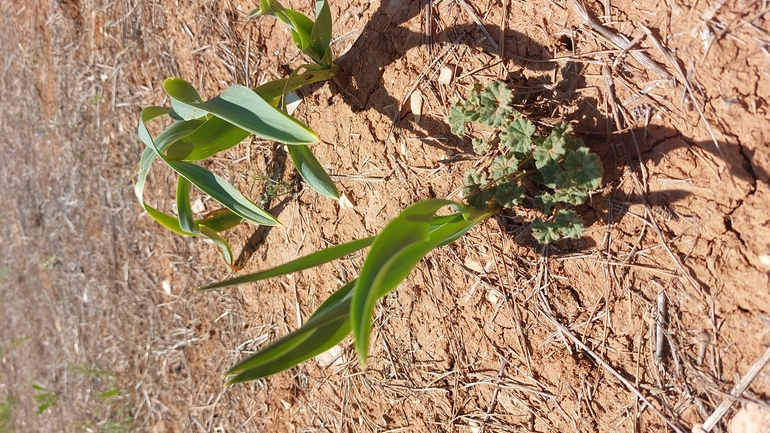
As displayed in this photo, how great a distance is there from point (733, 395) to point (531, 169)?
2.10ft

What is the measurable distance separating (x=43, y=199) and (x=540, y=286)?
248 cm

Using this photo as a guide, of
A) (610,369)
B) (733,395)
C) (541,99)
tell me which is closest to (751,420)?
(733,395)

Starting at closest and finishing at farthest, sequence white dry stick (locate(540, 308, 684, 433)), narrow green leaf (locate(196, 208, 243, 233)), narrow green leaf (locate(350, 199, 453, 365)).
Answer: narrow green leaf (locate(350, 199, 453, 365)), white dry stick (locate(540, 308, 684, 433)), narrow green leaf (locate(196, 208, 243, 233))

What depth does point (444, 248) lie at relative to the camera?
4.74ft

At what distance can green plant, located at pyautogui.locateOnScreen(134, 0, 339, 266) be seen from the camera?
1.09 meters

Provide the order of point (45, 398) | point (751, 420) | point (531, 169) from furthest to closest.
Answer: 1. point (45, 398)
2. point (531, 169)
3. point (751, 420)

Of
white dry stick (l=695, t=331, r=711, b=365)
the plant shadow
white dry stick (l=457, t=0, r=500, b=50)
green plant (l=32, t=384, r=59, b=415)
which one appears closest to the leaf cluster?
the plant shadow

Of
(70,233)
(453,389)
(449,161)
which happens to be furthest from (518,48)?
(70,233)

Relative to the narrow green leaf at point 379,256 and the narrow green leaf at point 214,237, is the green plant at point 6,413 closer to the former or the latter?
the narrow green leaf at point 214,237

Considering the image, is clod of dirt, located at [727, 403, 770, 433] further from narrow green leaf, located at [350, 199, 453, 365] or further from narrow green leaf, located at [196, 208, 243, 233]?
narrow green leaf, located at [196, 208, 243, 233]

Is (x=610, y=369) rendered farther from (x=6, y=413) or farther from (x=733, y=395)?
(x=6, y=413)

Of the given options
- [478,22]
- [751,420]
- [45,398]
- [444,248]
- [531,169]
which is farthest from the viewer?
[45,398]

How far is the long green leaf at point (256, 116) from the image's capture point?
1062 millimetres

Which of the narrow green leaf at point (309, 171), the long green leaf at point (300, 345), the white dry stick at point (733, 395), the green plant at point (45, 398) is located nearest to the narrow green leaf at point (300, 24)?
the narrow green leaf at point (309, 171)
